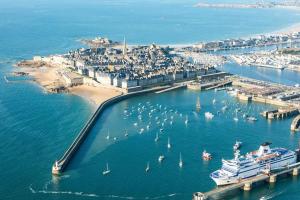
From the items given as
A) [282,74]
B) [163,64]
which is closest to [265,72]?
[282,74]

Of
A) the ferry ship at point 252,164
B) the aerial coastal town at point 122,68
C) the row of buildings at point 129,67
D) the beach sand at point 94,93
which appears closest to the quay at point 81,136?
the beach sand at point 94,93

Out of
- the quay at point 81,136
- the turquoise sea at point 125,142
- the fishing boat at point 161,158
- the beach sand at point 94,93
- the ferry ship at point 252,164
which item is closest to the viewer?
the turquoise sea at point 125,142

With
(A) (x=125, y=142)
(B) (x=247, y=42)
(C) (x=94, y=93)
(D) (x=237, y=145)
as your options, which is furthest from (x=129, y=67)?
(B) (x=247, y=42)

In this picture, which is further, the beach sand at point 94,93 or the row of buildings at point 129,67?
the row of buildings at point 129,67

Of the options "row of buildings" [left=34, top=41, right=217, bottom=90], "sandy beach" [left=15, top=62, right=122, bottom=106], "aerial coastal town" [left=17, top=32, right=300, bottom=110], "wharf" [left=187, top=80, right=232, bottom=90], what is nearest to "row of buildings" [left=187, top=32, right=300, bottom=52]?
"aerial coastal town" [left=17, top=32, right=300, bottom=110]

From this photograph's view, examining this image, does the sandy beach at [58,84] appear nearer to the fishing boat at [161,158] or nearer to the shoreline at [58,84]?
the shoreline at [58,84]

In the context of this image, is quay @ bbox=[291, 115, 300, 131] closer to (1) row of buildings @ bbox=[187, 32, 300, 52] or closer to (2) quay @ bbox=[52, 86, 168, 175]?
(2) quay @ bbox=[52, 86, 168, 175]

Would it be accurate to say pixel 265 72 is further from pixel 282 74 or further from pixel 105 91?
pixel 105 91
